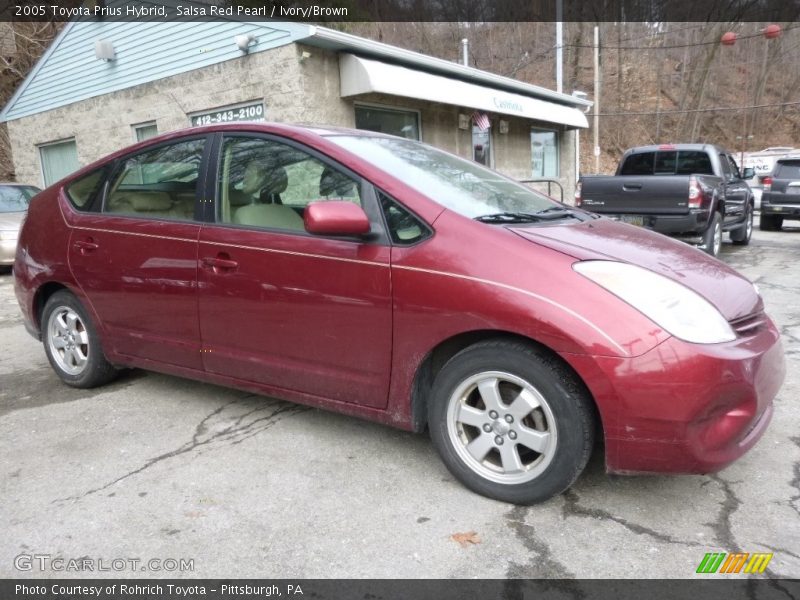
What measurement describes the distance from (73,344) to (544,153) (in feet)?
47.2

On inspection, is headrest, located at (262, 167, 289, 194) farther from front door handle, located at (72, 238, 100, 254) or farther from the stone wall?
the stone wall

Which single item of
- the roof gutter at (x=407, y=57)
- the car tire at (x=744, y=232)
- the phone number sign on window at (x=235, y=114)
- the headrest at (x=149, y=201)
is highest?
the roof gutter at (x=407, y=57)

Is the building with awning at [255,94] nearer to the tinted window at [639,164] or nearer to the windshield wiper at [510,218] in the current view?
the tinted window at [639,164]

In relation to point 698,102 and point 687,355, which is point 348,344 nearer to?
point 687,355

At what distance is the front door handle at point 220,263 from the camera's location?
2990 millimetres

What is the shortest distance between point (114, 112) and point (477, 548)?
1298 centimetres

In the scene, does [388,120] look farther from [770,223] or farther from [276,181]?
[770,223]

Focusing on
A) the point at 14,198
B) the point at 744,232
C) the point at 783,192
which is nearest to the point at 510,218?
the point at 744,232

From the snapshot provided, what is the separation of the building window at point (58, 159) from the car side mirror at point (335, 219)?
13530mm

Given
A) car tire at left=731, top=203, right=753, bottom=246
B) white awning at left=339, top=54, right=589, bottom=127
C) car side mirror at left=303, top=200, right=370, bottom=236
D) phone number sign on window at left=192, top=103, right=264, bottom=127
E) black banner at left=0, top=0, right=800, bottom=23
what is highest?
black banner at left=0, top=0, right=800, bottom=23

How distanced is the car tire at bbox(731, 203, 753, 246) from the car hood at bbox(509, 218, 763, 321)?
28.4ft

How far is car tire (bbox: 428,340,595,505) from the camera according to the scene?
2.27 m

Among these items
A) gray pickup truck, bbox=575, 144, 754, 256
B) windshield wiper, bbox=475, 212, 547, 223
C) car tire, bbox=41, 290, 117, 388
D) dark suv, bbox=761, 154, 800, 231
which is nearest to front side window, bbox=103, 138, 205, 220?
car tire, bbox=41, 290, 117, 388

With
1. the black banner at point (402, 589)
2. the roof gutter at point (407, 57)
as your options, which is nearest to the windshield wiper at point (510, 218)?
the black banner at point (402, 589)
